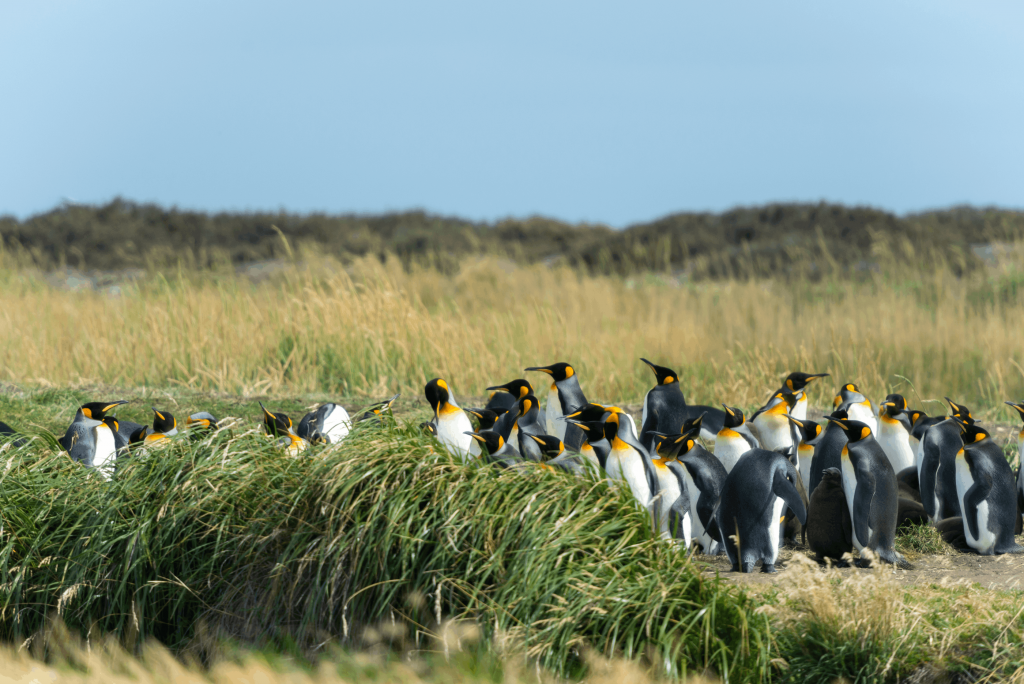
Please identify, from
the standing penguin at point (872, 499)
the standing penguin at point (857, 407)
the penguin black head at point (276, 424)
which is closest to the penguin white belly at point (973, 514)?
the standing penguin at point (872, 499)

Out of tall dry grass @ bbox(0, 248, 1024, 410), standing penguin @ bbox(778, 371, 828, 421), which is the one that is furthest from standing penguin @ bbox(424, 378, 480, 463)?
tall dry grass @ bbox(0, 248, 1024, 410)

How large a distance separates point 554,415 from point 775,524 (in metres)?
1.84

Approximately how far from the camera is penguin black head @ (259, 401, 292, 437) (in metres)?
5.54

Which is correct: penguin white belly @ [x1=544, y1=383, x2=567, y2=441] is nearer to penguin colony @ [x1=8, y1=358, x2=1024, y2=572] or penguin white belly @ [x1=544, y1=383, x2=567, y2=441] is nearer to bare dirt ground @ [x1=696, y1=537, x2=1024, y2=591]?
penguin colony @ [x1=8, y1=358, x2=1024, y2=572]

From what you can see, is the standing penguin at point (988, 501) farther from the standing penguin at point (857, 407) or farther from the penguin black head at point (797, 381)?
the penguin black head at point (797, 381)

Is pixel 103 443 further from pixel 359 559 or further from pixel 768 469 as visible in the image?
pixel 768 469

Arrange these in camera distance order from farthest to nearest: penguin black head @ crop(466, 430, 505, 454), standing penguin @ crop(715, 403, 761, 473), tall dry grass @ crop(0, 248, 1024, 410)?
tall dry grass @ crop(0, 248, 1024, 410), standing penguin @ crop(715, 403, 761, 473), penguin black head @ crop(466, 430, 505, 454)

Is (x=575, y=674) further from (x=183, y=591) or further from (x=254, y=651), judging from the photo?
(x=183, y=591)

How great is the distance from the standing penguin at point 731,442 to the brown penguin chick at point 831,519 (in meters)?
0.68

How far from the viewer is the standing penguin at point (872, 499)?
483 cm

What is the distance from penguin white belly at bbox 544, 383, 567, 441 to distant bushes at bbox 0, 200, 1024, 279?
16383 mm

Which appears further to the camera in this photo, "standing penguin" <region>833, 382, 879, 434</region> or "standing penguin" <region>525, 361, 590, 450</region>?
"standing penguin" <region>833, 382, 879, 434</region>

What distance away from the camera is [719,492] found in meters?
5.00

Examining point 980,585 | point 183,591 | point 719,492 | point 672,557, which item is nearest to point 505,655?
point 672,557
